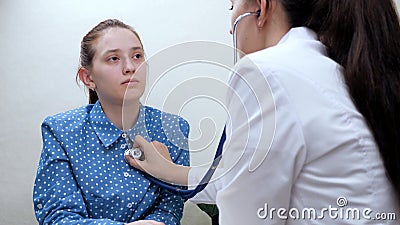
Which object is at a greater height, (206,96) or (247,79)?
(247,79)

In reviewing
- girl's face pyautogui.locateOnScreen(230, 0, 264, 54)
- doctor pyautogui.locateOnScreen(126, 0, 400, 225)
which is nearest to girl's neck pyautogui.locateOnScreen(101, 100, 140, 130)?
girl's face pyautogui.locateOnScreen(230, 0, 264, 54)

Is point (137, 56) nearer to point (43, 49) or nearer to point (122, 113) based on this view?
point (122, 113)

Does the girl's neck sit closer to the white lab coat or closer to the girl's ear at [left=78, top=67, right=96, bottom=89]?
the girl's ear at [left=78, top=67, right=96, bottom=89]

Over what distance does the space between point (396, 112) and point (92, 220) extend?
82 centimetres

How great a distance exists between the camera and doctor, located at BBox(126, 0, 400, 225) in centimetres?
81

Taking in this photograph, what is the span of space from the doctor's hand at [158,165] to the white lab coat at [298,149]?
60cm

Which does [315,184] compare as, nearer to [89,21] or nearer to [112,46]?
[112,46]

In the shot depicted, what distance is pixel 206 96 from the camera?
151 cm

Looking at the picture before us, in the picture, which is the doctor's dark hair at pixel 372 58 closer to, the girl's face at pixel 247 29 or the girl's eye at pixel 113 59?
the girl's face at pixel 247 29

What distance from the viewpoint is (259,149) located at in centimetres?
82

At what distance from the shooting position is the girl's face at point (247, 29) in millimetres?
1015

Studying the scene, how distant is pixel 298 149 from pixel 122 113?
83 centimetres

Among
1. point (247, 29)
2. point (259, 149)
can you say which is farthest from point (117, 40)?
point (259, 149)

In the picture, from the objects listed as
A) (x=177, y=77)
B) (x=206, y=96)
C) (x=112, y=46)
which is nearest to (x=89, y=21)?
(x=177, y=77)
